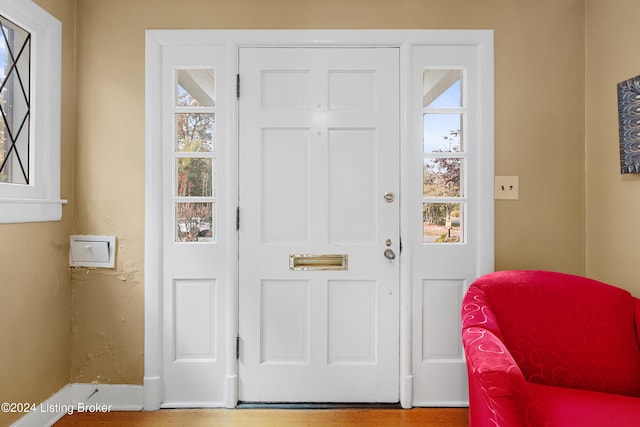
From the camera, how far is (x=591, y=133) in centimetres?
195

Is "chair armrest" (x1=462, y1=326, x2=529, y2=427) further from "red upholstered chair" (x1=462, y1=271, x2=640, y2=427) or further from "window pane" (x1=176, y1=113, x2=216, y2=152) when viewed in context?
"window pane" (x1=176, y1=113, x2=216, y2=152)

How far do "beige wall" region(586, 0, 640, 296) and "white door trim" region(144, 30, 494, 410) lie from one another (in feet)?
1.81

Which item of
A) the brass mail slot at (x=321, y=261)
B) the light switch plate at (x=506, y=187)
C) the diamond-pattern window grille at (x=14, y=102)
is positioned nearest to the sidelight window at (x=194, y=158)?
the brass mail slot at (x=321, y=261)

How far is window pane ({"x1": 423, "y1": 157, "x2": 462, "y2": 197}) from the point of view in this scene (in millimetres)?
2016

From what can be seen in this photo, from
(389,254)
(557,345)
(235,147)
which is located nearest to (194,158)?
(235,147)

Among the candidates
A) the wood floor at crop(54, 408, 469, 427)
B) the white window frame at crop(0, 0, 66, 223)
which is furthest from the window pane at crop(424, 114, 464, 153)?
the white window frame at crop(0, 0, 66, 223)

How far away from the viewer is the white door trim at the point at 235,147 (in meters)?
1.96

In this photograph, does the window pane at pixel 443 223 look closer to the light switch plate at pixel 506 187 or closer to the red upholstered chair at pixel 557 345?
the light switch plate at pixel 506 187

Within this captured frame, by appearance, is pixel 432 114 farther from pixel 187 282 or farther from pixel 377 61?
pixel 187 282

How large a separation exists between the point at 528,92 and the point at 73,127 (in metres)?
2.64

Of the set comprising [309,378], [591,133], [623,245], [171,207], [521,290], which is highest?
[591,133]

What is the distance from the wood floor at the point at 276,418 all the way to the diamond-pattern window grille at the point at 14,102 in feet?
4.46

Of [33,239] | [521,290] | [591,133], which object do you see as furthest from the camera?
[591,133]

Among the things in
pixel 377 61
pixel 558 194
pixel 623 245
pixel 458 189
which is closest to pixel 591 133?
pixel 558 194
